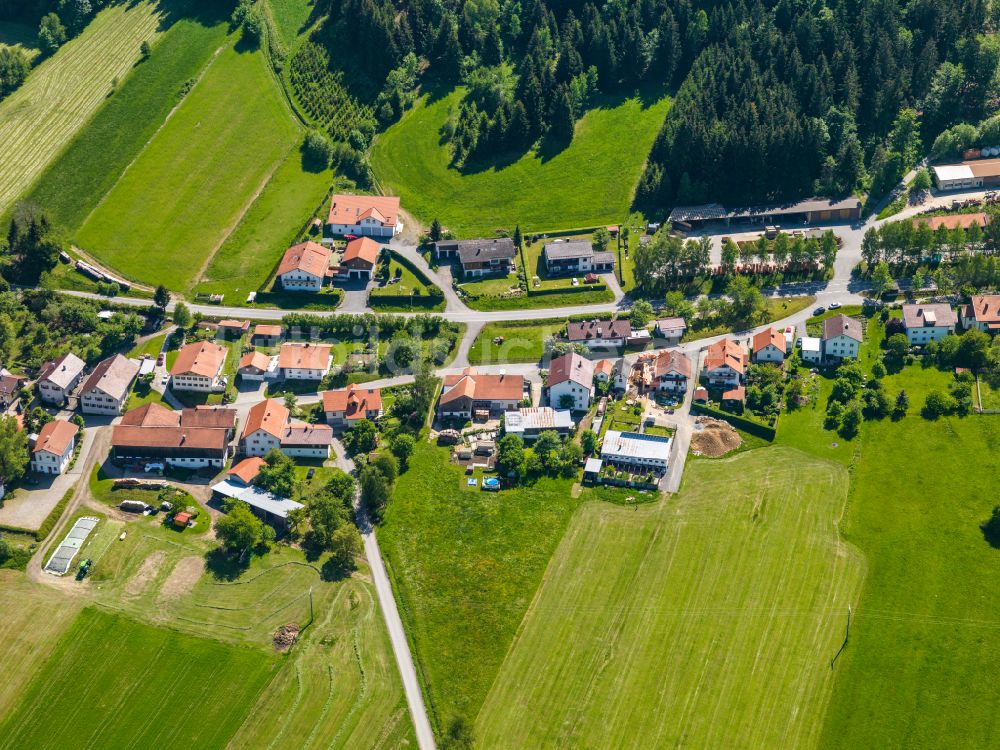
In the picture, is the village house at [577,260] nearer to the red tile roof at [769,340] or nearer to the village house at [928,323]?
the red tile roof at [769,340]

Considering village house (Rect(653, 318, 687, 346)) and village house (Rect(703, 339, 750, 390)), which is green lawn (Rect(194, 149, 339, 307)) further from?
village house (Rect(703, 339, 750, 390))

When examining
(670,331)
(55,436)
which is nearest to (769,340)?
(670,331)

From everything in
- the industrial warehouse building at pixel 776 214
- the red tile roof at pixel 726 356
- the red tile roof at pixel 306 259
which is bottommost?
the industrial warehouse building at pixel 776 214

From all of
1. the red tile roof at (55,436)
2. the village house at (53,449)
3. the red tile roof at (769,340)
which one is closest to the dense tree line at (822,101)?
the red tile roof at (769,340)

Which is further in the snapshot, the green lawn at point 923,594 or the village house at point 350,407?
the village house at point 350,407

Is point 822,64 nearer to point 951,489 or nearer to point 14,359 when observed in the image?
point 951,489

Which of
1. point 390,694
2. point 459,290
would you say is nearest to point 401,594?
point 390,694

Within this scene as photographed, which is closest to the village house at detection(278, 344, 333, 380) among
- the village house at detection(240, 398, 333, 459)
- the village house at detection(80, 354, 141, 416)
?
the village house at detection(240, 398, 333, 459)

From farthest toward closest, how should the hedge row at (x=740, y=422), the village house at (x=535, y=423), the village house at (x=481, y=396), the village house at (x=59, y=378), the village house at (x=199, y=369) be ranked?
the village house at (x=199, y=369), the village house at (x=59, y=378), the village house at (x=481, y=396), the village house at (x=535, y=423), the hedge row at (x=740, y=422)
